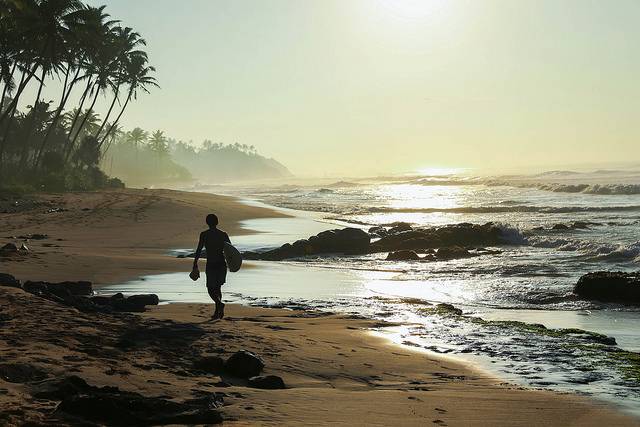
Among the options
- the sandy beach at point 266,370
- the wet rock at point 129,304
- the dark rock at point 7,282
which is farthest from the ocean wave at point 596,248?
the dark rock at point 7,282

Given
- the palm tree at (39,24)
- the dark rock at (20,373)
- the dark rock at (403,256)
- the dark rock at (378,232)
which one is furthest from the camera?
the palm tree at (39,24)

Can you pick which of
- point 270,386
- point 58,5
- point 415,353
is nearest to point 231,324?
point 415,353

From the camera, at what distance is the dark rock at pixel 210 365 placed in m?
6.40

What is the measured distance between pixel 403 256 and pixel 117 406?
15895 millimetres

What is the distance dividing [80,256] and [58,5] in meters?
28.1

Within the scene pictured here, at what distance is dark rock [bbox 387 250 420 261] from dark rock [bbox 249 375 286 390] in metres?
14.0

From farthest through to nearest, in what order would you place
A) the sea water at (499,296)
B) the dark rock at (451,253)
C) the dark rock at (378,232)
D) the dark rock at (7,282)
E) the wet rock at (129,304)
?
Answer: the dark rock at (378,232)
the dark rock at (451,253)
the wet rock at (129,304)
the dark rock at (7,282)
the sea water at (499,296)

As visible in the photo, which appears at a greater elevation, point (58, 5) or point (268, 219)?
point (58, 5)

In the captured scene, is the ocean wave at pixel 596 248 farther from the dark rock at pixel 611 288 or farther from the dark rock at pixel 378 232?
the dark rock at pixel 611 288

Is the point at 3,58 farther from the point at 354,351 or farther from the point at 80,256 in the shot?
the point at 354,351

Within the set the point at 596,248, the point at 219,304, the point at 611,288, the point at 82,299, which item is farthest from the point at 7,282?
the point at 596,248

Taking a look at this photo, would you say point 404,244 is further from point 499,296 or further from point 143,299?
point 143,299

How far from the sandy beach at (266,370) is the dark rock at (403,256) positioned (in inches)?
373

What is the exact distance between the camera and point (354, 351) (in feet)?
26.2
